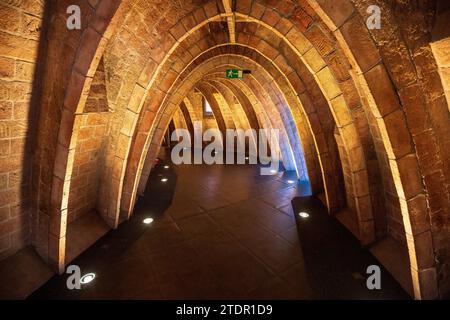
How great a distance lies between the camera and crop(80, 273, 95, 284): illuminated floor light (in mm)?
3572

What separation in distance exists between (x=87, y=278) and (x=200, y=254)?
6.46 feet

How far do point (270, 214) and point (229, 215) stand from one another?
119 centimetres

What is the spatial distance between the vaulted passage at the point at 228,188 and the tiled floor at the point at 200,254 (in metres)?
0.06

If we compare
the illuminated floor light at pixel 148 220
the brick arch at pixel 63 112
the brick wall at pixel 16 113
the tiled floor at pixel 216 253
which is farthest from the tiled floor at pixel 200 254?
the brick wall at pixel 16 113

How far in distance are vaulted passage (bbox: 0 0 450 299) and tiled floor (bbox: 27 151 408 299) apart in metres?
0.06

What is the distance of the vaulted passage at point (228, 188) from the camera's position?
2.49 meters

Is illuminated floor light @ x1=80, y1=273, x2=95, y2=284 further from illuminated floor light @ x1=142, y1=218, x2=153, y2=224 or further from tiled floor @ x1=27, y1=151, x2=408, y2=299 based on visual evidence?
illuminated floor light @ x1=142, y1=218, x2=153, y2=224

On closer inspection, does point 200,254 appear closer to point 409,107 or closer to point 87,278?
point 87,278

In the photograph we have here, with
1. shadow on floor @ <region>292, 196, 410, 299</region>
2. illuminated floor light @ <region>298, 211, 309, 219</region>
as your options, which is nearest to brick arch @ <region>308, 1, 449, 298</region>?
shadow on floor @ <region>292, 196, 410, 299</region>

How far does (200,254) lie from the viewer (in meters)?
4.33

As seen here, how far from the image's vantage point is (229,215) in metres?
6.08

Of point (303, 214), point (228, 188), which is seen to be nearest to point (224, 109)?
point (228, 188)
